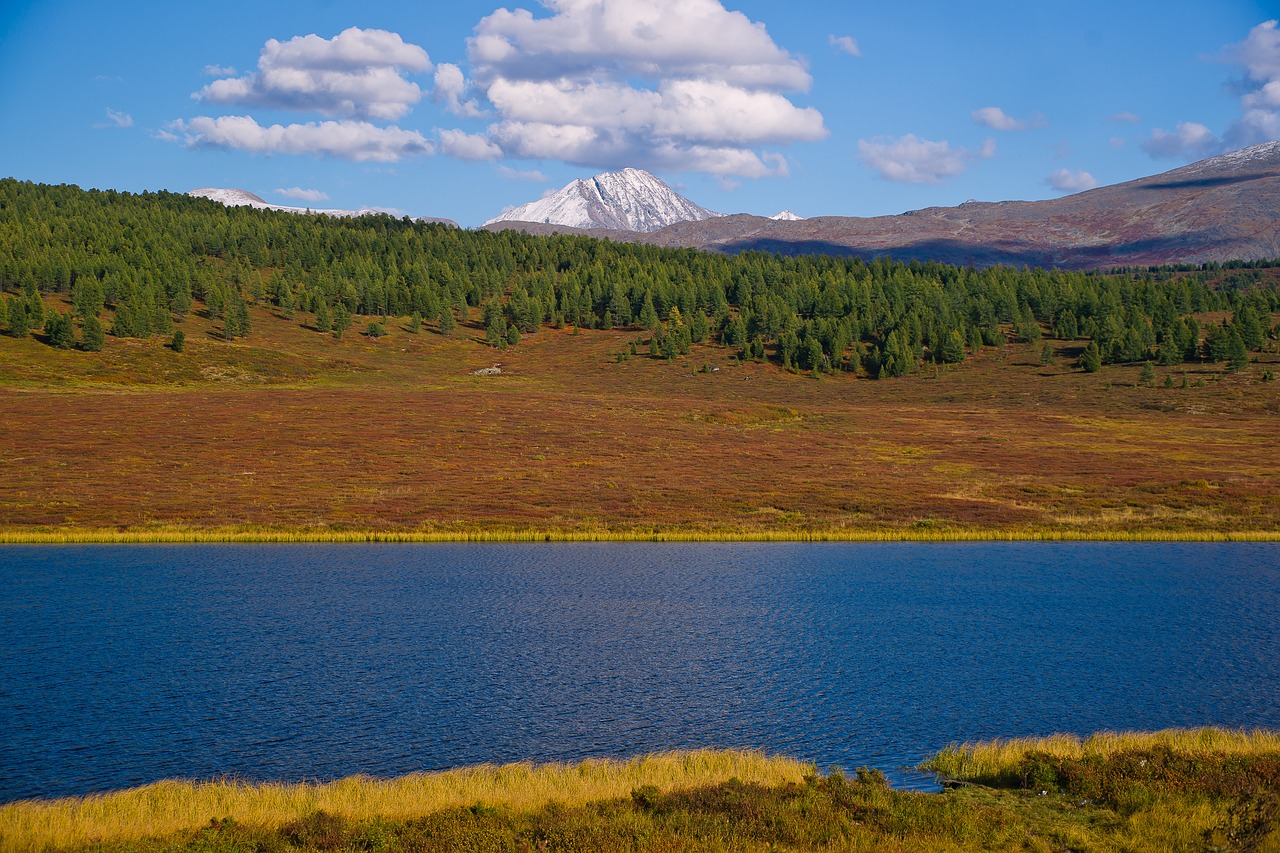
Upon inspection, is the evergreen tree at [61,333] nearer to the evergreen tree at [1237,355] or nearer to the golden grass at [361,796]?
the golden grass at [361,796]

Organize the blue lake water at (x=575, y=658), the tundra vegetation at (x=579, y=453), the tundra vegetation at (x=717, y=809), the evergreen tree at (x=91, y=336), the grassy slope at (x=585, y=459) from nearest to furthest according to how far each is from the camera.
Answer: the tundra vegetation at (x=717, y=809) → the blue lake water at (x=575, y=658) → the grassy slope at (x=585, y=459) → the tundra vegetation at (x=579, y=453) → the evergreen tree at (x=91, y=336)

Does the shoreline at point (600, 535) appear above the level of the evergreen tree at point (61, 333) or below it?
below

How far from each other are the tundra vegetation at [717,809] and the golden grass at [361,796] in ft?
0.16

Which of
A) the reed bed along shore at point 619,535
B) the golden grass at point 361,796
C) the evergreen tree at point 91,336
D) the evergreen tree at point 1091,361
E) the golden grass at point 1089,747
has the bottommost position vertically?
the reed bed along shore at point 619,535

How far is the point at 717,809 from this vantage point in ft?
62.8

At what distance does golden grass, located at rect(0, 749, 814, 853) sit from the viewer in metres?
18.5

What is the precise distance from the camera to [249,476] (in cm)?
8344

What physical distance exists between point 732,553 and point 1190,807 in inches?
1689

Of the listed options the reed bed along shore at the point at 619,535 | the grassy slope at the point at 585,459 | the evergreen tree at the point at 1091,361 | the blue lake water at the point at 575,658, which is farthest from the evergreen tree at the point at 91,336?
the evergreen tree at the point at 1091,361

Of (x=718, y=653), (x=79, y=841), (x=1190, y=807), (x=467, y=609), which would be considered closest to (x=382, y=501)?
(x=467, y=609)

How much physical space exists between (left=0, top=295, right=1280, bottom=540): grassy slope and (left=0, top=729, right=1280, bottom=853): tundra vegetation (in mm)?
45244

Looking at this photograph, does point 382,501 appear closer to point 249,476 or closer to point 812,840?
point 249,476

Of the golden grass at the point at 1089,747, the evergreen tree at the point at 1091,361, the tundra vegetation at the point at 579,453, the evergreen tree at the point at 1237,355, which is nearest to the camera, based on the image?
the golden grass at the point at 1089,747

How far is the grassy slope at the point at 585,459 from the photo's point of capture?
70312 mm
